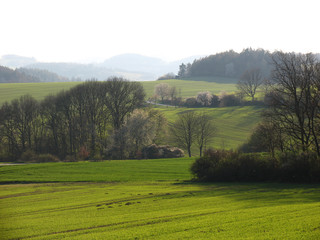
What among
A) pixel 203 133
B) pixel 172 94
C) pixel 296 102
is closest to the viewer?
pixel 296 102

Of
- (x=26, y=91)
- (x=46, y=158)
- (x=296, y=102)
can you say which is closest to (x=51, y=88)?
(x=26, y=91)

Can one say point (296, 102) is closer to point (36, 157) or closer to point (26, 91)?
point (36, 157)

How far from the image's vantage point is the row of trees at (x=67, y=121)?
71562 mm

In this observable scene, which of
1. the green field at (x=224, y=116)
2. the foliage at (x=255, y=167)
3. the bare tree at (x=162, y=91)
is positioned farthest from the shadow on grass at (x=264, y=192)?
the bare tree at (x=162, y=91)

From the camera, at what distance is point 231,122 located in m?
96.4

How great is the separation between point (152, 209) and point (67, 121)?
57841 millimetres

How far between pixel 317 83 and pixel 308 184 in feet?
36.8

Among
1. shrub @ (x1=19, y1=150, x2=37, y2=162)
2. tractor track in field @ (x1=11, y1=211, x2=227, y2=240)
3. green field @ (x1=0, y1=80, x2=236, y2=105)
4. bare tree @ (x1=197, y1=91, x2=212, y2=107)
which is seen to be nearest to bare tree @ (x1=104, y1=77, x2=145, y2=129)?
shrub @ (x1=19, y1=150, x2=37, y2=162)

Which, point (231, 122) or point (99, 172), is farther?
point (231, 122)

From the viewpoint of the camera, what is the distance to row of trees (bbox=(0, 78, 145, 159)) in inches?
2817

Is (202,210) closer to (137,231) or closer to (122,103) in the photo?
(137,231)

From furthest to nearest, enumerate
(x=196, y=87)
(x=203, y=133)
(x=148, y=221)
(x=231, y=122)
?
(x=196, y=87)
(x=231, y=122)
(x=203, y=133)
(x=148, y=221)

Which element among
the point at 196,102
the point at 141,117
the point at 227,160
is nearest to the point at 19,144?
the point at 141,117

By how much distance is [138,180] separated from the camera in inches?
1550
